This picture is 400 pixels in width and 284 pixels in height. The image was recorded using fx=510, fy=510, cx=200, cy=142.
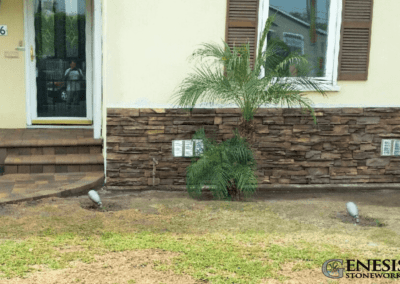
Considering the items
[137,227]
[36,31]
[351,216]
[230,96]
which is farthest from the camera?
[36,31]

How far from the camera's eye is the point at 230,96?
554 centimetres

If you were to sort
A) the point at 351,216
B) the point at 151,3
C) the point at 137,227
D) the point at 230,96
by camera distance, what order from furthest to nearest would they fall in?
the point at 151,3 → the point at 230,96 → the point at 351,216 → the point at 137,227

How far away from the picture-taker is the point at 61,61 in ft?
25.5

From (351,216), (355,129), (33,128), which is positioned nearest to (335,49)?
(355,129)

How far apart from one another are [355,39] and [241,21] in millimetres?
1495

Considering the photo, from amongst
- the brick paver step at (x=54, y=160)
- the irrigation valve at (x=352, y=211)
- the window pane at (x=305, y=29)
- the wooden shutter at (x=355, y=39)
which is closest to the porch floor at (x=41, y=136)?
the brick paver step at (x=54, y=160)

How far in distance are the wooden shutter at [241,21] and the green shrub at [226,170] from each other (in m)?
1.28

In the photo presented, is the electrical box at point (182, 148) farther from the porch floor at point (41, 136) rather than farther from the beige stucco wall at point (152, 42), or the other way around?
the porch floor at point (41, 136)

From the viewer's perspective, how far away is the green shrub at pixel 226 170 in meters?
5.53

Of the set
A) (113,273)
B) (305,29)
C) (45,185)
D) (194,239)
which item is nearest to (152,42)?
(305,29)

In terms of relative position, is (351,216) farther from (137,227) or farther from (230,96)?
(137,227)

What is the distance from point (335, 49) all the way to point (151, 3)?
7.83 feet

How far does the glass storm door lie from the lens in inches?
302

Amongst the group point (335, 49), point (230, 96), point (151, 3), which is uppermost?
point (151, 3)
